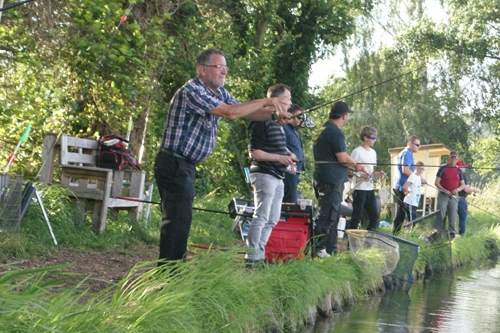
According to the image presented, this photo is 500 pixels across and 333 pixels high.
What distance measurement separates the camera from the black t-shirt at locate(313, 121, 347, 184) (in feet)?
28.3

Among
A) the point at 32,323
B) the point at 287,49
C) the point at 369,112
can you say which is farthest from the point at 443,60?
the point at 32,323

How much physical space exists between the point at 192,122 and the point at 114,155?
3.97 meters

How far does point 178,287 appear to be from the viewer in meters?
4.89

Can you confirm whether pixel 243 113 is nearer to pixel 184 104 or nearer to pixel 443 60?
pixel 184 104

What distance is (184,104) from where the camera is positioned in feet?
18.8

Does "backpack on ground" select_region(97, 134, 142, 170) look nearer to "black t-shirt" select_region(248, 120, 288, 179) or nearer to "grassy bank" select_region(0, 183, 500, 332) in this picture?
"grassy bank" select_region(0, 183, 500, 332)

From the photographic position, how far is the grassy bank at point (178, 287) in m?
3.86

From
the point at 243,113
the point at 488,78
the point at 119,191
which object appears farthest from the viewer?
the point at 488,78

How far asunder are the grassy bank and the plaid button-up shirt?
2.24 ft

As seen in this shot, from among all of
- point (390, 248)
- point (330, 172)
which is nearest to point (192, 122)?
point (330, 172)

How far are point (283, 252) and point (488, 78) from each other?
1041 inches

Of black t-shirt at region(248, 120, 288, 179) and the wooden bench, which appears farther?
the wooden bench

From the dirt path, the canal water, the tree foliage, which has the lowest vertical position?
the canal water

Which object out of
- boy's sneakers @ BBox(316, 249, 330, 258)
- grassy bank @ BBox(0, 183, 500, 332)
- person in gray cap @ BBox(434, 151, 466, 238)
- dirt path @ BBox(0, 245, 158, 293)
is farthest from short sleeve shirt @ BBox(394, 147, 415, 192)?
dirt path @ BBox(0, 245, 158, 293)
